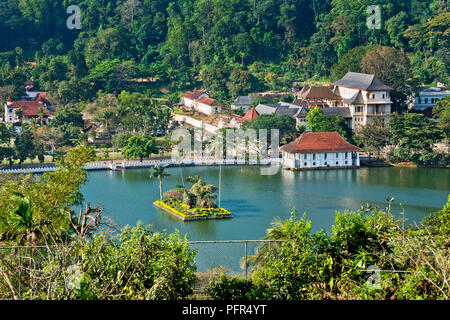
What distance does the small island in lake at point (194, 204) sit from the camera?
1966 centimetres

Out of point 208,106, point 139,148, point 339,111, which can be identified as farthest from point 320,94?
point 139,148

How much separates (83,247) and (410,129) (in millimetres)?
21701

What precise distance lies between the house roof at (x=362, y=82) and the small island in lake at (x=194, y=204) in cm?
1434

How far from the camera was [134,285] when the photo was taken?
8406mm

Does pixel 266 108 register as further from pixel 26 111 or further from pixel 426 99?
pixel 26 111

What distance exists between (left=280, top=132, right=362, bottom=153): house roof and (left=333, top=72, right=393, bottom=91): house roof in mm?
5633

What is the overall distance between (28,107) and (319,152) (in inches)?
613

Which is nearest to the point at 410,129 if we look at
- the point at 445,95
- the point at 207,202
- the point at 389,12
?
the point at 445,95

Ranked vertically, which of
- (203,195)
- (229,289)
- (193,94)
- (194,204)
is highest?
(193,94)

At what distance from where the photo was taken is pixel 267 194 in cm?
2250

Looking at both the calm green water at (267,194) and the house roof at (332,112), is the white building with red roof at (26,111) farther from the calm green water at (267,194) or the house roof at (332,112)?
the house roof at (332,112)

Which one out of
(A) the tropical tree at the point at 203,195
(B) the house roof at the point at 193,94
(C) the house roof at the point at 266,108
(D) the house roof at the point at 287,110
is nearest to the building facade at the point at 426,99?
(D) the house roof at the point at 287,110

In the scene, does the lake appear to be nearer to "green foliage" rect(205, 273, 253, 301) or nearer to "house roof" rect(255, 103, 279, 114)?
"green foliage" rect(205, 273, 253, 301)
